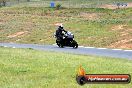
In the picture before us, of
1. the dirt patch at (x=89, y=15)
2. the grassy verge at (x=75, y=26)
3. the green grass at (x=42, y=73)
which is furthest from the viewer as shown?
the dirt patch at (x=89, y=15)

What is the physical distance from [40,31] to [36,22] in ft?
23.2

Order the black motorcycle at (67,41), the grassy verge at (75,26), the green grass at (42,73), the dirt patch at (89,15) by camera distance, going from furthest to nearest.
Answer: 1. the dirt patch at (89,15)
2. the grassy verge at (75,26)
3. the black motorcycle at (67,41)
4. the green grass at (42,73)

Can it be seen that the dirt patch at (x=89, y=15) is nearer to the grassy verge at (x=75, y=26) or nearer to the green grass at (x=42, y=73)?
the grassy verge at (x=75, y=26)

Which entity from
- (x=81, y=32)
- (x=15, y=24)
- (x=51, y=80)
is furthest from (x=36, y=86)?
(x=15, y=24)

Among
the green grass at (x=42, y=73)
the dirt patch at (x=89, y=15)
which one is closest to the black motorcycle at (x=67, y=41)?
the green grass at (x=42, y=73)

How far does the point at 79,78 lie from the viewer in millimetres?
7398

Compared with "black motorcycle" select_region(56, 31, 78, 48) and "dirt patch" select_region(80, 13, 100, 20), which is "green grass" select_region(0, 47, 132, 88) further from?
"dirt patch" select_region(80, 13, 100, 20)

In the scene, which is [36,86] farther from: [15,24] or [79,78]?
[15,24]

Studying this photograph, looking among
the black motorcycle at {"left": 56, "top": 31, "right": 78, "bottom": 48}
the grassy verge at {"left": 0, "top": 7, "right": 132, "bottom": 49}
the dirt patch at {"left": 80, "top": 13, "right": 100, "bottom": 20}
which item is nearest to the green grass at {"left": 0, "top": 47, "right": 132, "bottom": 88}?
the black motorcycle at {"left": 56, "top": 31, "right": 78, "bottom": 48}

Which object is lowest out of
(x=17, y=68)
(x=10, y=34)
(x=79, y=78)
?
(x=10, y=34)

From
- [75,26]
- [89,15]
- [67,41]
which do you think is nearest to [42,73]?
[67,41]

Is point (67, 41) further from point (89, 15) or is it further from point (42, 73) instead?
point (89, 15)

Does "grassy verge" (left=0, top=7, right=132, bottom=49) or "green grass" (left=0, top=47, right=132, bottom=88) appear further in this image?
"grassy verge" (left=0, top=7, right=132, bottom=49)

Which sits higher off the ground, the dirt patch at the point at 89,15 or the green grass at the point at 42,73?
the green grass at the point at 42,73
